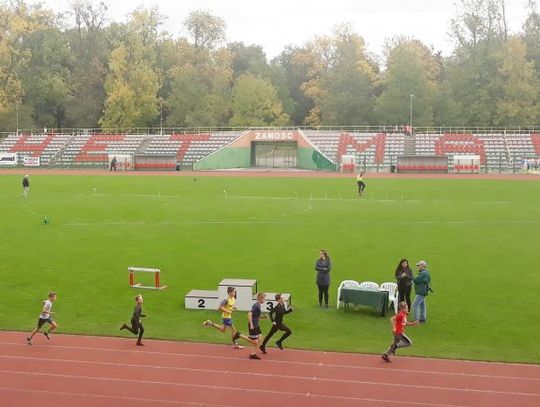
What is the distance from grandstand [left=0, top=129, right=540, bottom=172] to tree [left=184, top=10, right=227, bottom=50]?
20.3 m

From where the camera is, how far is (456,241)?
1097 inches

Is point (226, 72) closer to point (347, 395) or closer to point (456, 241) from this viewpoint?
point (456, 241)

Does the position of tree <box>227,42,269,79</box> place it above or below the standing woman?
above

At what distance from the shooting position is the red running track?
12.4 metres

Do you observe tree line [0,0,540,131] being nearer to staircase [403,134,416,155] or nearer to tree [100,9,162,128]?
tree [100,9,162,128]

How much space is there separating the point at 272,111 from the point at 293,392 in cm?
8232

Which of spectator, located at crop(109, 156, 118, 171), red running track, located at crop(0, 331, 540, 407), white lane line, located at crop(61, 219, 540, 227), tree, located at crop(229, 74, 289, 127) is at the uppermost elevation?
tree, located at crop(229, 74, 289, 127)

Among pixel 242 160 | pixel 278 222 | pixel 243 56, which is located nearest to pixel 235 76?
pixel 243 56

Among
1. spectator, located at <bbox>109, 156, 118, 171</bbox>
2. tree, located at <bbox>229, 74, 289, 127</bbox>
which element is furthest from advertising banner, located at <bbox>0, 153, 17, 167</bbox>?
tree, located at <bbox>229, 74, 289, 127</bbox>

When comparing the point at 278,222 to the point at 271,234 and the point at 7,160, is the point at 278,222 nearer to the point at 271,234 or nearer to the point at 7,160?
the point at 271,234

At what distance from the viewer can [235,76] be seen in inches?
4321

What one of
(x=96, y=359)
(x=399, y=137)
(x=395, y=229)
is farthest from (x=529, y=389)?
(x=399, y=137)

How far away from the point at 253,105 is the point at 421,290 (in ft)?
256

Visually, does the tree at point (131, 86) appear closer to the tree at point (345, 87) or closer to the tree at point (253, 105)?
the tree at point (253, 105)
